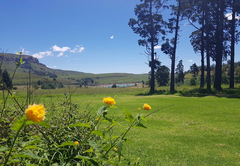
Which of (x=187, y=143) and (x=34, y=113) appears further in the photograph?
(x=187, y=143)

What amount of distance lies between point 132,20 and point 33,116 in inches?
873

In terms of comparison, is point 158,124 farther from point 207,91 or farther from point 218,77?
point 218,77

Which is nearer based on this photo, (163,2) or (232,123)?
(232,123)

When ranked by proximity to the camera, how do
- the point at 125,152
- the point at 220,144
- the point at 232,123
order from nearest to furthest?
the point at 125,152 < the point at 220,144 < the point at 232,123

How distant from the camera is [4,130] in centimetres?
151

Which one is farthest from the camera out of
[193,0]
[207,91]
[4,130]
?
[193,0]

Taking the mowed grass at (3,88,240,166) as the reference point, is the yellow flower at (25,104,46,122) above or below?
above

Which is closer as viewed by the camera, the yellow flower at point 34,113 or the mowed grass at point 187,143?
the yellow flower at point 34,113

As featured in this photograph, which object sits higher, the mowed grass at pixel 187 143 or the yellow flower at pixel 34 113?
the yellow flower at pixel 34 113

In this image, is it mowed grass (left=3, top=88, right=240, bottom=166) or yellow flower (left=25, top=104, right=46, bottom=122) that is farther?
mowed grass (left=3, top=88, right=240, bottom=166)

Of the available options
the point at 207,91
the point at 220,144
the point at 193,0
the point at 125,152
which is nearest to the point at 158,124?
the point at 220,144

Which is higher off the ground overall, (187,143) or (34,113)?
(34,113)

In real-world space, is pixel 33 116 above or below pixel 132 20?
below

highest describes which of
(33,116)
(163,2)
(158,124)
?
(163,2)
